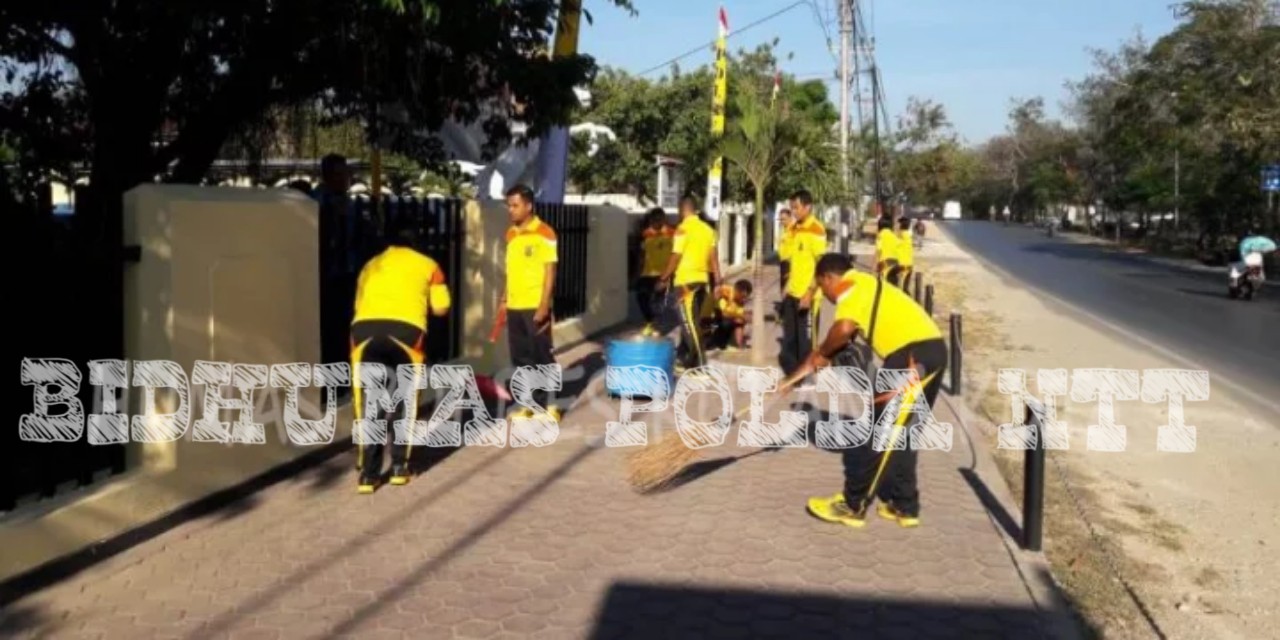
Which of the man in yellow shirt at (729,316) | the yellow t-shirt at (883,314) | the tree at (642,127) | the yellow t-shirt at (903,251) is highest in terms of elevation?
the tree at (642,127)

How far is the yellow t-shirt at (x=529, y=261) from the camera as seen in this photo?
7754 mm

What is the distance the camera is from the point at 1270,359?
13.2 meters

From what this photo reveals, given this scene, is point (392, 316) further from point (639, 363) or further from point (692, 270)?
point (692, 270)

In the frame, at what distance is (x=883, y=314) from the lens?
580cm

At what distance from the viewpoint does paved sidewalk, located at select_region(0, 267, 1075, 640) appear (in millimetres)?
4535

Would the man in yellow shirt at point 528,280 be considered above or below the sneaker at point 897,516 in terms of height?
above

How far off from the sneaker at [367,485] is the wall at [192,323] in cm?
60

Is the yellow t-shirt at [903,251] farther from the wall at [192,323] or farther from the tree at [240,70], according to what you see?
the wall at [192,323]

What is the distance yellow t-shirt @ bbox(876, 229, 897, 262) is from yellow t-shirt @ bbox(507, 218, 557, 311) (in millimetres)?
8307

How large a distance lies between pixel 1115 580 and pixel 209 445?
15.2 ft

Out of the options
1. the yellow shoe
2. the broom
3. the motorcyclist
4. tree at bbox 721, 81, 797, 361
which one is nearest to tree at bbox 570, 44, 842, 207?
the motorcyclist

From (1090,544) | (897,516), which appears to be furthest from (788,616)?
(1090,544)

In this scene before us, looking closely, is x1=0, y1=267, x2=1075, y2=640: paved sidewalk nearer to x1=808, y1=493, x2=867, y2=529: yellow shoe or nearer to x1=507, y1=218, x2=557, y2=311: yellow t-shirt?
x1=808, y1=493, x2=867, y2=529: yellow shoe

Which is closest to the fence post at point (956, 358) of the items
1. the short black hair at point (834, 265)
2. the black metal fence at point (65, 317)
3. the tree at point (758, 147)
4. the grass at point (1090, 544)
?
the grass at point (1090, 544)
